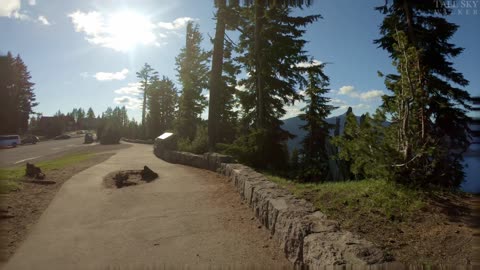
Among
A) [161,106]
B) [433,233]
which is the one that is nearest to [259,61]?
[433,233]

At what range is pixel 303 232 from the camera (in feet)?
14.2

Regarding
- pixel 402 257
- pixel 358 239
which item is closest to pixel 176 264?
pixel 358 239

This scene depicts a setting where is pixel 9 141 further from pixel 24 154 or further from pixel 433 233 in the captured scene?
pixel 433 233

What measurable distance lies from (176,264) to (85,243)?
6.23 ft

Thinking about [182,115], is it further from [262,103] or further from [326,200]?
[326,200]

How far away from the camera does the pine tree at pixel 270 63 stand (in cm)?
1606

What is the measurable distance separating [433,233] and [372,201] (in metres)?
1.38

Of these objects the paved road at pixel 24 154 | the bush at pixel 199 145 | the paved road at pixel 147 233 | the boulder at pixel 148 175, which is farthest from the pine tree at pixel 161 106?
the paved road at pixel 147 233

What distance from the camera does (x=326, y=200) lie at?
6.70m

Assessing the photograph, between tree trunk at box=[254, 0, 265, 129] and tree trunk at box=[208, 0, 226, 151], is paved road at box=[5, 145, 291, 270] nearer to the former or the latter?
tree trunk at box=[254, 0, 265, 129]

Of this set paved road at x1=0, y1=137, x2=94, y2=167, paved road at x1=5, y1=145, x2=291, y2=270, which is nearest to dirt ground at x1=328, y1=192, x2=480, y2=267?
paved road at x1=5, y1=145, x2=291, y2=270

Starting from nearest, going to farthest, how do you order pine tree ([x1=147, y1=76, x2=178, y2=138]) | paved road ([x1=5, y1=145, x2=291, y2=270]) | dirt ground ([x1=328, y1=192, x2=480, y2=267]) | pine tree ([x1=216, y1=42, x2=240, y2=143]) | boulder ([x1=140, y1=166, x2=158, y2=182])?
dirt ground ([x1=328, y1=192, x2=480, y2=267])
paved road ([x1=5, y1=145, x2=291, y2=270])
boulder ([x1=140, y1=166, x2=158, y2=182])
pine tree ([x1=216, y1=42, x2=240, y2=143])
pine tree ([x1=147, y1=76, x2=178, y2=138])

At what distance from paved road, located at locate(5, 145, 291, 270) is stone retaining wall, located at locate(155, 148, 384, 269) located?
0.26m

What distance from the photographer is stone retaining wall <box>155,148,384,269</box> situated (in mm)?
3471
